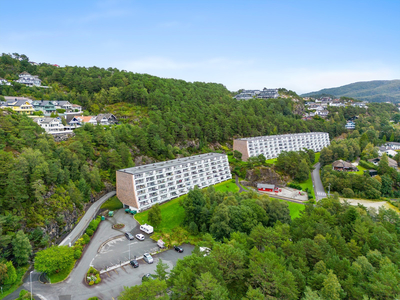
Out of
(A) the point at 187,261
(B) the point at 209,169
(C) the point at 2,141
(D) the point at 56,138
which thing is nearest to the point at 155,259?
(A) the point at 187,261

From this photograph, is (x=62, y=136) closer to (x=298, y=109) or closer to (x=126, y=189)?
(x=126, y=189)

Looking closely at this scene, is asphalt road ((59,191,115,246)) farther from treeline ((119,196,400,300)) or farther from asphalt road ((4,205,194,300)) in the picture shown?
treeline ((119,196,400,300))

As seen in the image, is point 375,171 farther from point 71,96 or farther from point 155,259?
point 71,96

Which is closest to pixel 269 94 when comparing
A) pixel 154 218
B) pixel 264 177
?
pixel 264 177

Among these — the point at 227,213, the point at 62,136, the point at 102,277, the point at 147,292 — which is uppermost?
the point at 62,136

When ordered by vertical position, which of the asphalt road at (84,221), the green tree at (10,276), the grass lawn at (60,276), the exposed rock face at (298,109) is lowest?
the asphalt road at (84,221)

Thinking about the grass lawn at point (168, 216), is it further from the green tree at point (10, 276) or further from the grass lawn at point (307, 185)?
the grass lawn at point (307, 185)

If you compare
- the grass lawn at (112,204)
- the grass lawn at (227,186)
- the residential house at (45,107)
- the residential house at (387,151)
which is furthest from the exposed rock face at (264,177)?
the residential house at (45,107)
